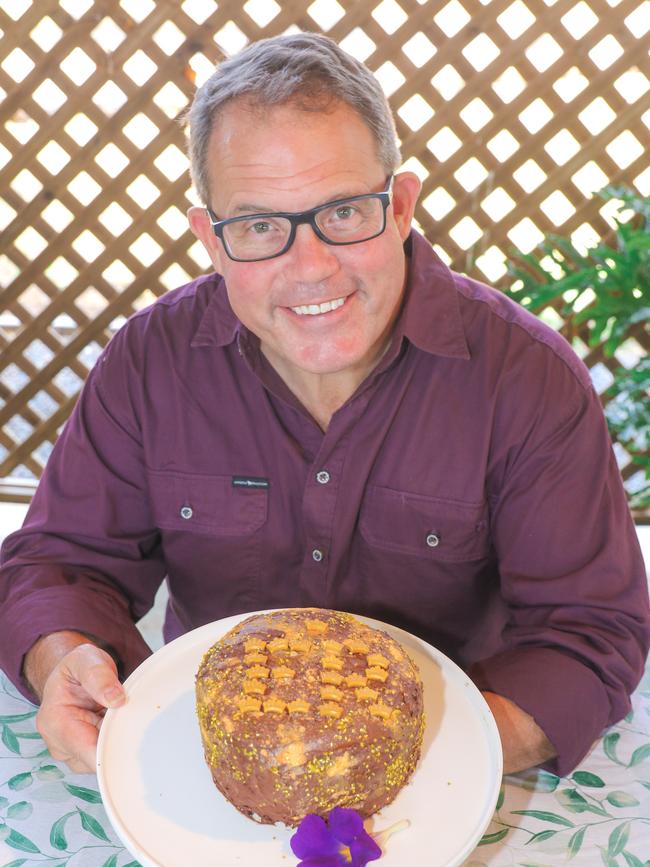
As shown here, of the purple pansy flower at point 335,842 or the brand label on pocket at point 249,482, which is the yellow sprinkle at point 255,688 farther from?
the brand label on pocket at point 249,482

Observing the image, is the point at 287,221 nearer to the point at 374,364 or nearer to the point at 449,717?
the point at 374,364

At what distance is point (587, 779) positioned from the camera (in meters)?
0.94

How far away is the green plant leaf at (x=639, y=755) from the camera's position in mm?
959

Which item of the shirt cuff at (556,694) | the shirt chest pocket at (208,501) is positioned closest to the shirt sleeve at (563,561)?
the shirt cuff at (556,694)

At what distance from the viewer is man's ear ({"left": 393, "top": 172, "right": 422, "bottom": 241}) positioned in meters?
1.16

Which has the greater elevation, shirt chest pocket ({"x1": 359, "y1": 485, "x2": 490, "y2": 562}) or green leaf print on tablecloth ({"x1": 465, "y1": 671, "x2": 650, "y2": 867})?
shirt chest pocket ({"x1": 359, "y1": 485, "x2": 490, "y2": 562})

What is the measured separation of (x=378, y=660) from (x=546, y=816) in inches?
9.1

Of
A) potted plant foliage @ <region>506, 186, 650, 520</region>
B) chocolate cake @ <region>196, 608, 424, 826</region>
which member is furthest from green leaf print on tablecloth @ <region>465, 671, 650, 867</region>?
potted plant foliage @ <region>506, 186, 650, 520</region>

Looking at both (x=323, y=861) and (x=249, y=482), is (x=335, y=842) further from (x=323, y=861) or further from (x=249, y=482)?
(x=249, y=482)

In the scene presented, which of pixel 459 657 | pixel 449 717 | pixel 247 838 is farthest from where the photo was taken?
pixel 459 657

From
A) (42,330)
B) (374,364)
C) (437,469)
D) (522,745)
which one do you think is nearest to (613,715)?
(522,745)

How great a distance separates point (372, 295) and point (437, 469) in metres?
0.23

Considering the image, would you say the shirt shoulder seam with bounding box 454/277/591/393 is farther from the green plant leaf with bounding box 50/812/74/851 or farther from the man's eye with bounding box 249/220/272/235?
the green plant leaf with bounding box 50/812/74/851

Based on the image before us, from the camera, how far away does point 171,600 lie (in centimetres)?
134
